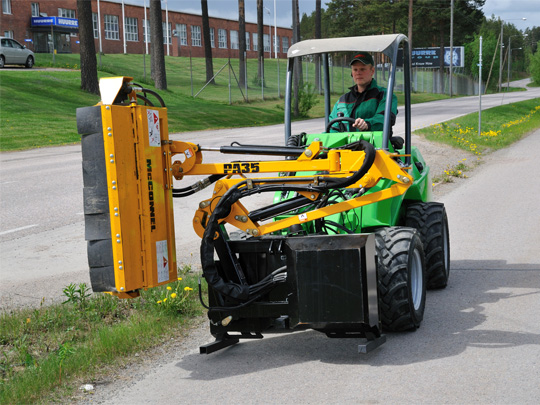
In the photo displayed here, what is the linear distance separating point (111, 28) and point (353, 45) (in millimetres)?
76910

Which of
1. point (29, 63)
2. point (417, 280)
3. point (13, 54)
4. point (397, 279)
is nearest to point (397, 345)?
point (397, 279)

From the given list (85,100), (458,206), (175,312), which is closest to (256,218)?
(175,312)

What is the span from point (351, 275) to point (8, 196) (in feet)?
34.8

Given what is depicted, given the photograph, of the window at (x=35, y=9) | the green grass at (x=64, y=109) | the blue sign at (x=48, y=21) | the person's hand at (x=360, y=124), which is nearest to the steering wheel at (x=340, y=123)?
the person's hand at (x=360, y=124)

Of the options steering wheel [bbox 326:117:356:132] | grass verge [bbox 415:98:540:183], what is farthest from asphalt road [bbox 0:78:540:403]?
grass verge [bbox 415:98:540:183]

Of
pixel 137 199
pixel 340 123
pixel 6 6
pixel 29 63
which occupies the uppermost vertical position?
pixel 6 6

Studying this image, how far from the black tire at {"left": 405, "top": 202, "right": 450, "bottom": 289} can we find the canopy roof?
1.48 meters

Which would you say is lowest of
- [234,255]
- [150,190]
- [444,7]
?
[234,255]

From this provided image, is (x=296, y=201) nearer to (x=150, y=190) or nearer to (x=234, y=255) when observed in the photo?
(x=234, y=255)

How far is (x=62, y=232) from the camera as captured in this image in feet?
35.8

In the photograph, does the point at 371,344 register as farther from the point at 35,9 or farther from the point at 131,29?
the point at 131,29

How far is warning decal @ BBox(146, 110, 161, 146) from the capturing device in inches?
211

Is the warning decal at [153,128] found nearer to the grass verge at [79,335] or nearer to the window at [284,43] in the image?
the grass verge at [79,335]

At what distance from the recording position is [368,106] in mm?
7609
